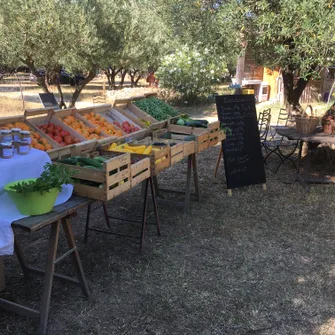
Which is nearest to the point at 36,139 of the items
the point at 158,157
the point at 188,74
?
the point at 158,157

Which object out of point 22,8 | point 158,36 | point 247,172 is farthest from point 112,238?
point 158,36

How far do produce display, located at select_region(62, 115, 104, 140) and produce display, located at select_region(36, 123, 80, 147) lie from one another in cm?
14

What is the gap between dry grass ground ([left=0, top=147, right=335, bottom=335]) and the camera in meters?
2.97

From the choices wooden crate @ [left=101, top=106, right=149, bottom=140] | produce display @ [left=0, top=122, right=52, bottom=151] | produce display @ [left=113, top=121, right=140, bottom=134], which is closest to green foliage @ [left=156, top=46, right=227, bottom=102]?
wooden crate @ [left=101, top=106, right=149, bottom=140]

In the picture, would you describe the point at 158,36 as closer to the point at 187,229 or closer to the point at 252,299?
the point at 187,229

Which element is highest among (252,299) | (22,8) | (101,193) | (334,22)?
(22,8)

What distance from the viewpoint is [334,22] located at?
5133 mm

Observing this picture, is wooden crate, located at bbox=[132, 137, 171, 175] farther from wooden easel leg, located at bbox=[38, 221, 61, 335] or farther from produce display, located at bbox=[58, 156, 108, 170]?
wooden easel leg, located at bbox=[38, 221, 61, 335]

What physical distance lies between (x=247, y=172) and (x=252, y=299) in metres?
2.86

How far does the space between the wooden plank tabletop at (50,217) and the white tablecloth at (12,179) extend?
0.16ft

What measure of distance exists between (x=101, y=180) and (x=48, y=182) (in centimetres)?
46

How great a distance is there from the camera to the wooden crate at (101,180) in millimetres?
2957

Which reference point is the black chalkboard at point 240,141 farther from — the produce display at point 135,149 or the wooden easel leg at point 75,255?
the wooden easel leg at point 75,255

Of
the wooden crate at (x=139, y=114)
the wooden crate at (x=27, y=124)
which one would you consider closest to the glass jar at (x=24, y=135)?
the wooden crate at (x=27, y=124)
